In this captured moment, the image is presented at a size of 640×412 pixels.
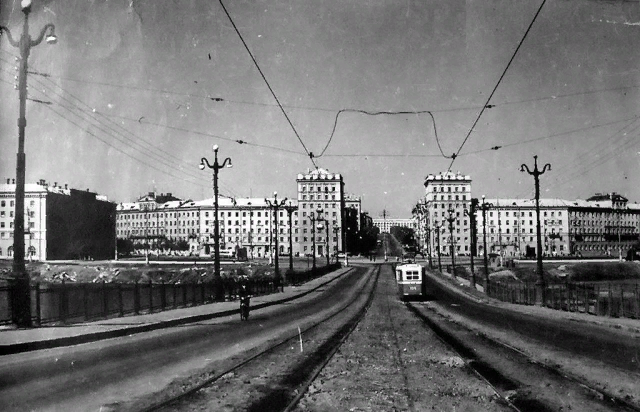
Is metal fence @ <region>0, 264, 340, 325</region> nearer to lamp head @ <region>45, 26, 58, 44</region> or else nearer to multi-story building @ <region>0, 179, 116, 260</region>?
lamp head @ <region>45, 26, 58, 44</region>

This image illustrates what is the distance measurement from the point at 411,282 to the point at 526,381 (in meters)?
27.4

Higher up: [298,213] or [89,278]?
[298,213]

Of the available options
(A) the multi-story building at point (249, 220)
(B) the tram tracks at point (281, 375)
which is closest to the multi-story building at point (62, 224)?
(A) the multi-story building at point (249, 220)

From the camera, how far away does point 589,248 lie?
152m

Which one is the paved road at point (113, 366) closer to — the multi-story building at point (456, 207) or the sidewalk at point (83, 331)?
the sidewalk at point (83, 331)

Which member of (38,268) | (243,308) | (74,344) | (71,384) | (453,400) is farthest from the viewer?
(38,268)

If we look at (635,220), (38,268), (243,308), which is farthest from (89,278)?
(635,220)

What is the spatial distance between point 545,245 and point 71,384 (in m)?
156

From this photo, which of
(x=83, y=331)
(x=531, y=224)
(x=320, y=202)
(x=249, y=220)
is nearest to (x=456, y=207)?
(x=531, y=224)

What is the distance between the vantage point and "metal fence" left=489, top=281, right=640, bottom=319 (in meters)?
22.3

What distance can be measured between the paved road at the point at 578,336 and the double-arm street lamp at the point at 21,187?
13.9 meters

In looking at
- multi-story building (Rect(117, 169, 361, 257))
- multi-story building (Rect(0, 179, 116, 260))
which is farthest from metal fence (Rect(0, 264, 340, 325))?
multi-story building (Rect(117, 169, 361, 257))

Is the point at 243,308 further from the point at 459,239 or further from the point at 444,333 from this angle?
the point at 459,239

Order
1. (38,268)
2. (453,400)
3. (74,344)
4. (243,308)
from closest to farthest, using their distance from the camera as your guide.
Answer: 1. (453,400)
2. (74,344)
3. (243,308)
4. (38,268)
